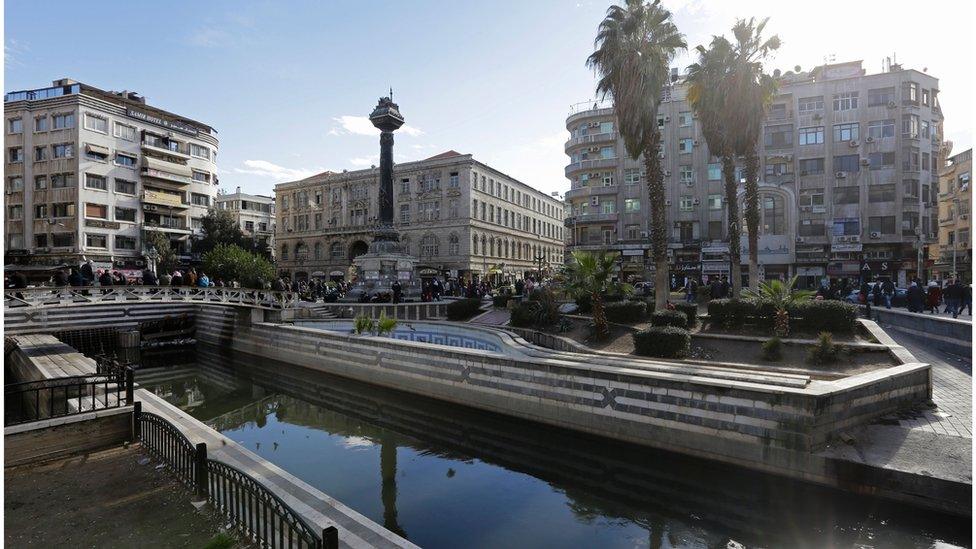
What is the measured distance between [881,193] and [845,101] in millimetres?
8158

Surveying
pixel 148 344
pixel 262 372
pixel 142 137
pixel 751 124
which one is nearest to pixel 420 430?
pixel 262 372

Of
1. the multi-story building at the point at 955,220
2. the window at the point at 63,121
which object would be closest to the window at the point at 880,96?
the multi-story building at the point at 955,220

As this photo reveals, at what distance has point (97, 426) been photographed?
30.3 ft

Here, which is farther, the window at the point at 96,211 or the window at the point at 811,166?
the window at the point at 96,211

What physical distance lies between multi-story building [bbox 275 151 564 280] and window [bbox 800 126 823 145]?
33496 mm

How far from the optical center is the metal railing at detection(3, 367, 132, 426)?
9531 mm

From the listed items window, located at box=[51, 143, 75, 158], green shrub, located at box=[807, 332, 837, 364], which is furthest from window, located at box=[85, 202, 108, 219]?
green shrub, located at box=[807, 332, 837, 364]

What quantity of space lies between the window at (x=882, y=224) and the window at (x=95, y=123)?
68.9 m

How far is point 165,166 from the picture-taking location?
2115 inches

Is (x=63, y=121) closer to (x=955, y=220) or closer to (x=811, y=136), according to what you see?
(x=811, y=136)

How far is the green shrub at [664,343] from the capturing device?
50.3 ft

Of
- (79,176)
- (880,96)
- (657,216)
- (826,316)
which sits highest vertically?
(880,96)

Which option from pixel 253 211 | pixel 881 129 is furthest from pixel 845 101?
pixel 253 211

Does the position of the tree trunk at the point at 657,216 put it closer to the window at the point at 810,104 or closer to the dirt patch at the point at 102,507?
the dirt patch at the point at 102,507
